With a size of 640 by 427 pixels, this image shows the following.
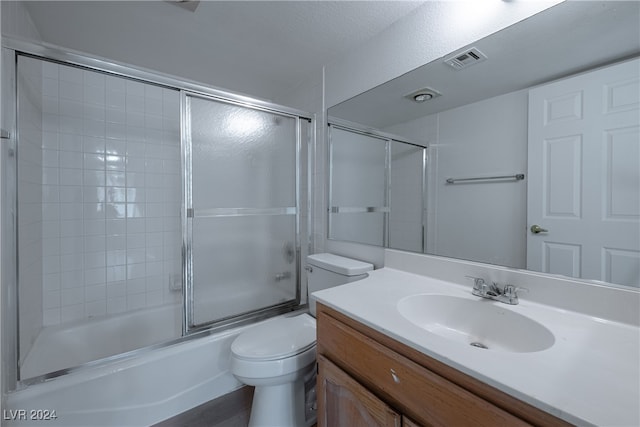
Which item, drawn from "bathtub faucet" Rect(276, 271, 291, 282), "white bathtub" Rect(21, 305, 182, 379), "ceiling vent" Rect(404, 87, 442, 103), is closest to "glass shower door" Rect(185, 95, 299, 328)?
"bathtub faucet" Rect(276, 271, 291, 282)

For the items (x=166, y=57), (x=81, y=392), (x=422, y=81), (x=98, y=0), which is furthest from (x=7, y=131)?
(x=422, y=81)

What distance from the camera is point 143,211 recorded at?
213 cm

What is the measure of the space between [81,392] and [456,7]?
101 inches

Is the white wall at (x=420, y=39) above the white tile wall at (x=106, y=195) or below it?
above

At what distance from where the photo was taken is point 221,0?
1342mm

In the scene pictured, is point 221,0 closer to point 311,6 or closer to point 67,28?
point 311,6

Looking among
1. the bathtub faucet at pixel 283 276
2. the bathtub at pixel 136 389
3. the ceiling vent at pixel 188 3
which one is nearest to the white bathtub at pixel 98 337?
the bathtub at pixel 136 389

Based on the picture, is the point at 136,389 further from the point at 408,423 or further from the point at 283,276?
the point at 408,423

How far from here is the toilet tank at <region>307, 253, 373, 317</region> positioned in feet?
4.77

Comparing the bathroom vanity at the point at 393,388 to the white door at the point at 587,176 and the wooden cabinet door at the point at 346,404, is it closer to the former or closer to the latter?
the wooden cabinet door at the point at 346,404

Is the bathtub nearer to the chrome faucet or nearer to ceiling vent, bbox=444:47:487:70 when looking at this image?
the chrome faucet

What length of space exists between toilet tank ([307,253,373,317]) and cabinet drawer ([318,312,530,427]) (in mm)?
514

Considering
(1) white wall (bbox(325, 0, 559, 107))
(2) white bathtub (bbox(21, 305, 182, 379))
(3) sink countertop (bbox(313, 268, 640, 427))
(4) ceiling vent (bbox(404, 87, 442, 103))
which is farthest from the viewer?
(2) white bathtub (bbox(21, 305, 182, 379))

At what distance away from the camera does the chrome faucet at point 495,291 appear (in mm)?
942
